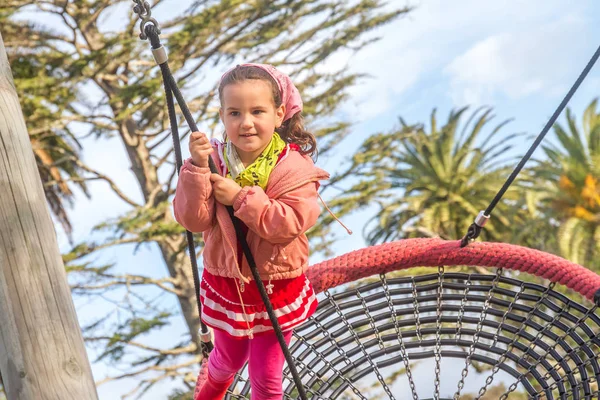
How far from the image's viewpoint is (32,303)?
1.28 meters

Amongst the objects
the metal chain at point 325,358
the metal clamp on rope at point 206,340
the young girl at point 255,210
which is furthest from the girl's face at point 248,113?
the metal chain at point 325,358

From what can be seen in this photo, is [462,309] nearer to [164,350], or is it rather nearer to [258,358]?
[258,358]

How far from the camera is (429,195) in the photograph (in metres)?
12.2

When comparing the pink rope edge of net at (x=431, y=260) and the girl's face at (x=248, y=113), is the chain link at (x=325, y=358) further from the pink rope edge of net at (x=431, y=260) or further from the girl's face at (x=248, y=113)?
the girl's face at (x=248, y=113)

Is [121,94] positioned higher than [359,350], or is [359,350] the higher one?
[121,94]

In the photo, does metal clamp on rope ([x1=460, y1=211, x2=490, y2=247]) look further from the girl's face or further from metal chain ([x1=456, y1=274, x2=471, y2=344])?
the girl's face

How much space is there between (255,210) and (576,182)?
10.9 meters

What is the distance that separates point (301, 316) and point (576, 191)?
10.6 metres

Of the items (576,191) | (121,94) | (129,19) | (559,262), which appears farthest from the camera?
(576,191)

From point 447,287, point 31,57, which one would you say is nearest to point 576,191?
point 31,57

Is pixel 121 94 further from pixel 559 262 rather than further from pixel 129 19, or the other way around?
pixel 559 262

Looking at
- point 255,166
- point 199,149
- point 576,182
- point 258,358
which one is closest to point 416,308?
point 258,358

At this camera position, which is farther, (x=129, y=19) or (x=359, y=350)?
(x=129, y=19)

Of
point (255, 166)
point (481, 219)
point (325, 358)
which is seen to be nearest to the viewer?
point (255, 166)
